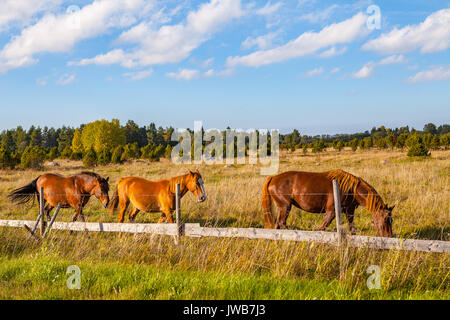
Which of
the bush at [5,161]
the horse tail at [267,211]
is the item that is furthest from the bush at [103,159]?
the horse tail at [267,211]

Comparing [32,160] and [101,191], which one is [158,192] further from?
[32,160]

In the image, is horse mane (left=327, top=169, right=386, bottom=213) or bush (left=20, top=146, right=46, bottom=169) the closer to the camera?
horse mane (left=327, top=169, right=386, bottom=213)

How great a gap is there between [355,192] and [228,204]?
387 centimetres

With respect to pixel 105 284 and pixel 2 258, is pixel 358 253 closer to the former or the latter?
pixel 105 284

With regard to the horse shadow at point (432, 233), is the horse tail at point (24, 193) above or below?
above

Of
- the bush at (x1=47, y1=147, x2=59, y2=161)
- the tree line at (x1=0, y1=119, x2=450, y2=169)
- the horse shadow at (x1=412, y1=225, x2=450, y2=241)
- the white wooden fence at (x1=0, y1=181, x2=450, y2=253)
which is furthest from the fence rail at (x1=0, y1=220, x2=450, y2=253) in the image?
the bush at (x1=47, y1=147, x2=59, y2=161)

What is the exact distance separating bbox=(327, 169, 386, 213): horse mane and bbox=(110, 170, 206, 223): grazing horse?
2779 millimetres

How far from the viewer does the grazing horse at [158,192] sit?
7070 millimetres

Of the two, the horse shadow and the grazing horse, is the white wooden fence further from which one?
the horse shadow

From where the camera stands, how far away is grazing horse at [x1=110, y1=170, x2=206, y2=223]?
7070 millimetres

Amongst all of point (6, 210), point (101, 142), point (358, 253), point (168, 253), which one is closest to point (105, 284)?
point (168, 253)

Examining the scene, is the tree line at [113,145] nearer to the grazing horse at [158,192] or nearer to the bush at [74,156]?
the bush at [74,156]
